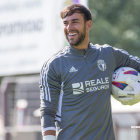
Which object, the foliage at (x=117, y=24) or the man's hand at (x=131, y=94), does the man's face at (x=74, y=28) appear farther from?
the foliage at (x=117, y=24)

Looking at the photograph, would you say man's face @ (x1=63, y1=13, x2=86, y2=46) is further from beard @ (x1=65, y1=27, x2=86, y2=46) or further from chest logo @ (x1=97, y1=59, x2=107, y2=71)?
chest logo @ (x1=97, y1=59, x2=107, y2=71)

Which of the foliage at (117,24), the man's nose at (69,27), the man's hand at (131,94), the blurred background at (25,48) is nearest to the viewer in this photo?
the man's nose at (69,27)

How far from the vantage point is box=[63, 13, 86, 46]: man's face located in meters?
2.93

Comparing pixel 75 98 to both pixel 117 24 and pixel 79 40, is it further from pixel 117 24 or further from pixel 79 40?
pixel 117 24

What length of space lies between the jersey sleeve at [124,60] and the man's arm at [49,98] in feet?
2.01

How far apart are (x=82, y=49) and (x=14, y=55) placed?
709 centimetres

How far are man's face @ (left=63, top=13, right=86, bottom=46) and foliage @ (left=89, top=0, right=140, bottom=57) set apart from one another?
398 inches

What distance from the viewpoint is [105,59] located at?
303cm

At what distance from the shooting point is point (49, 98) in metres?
2.84

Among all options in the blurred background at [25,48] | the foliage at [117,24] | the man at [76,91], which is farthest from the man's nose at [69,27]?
the foliage at [117,24]

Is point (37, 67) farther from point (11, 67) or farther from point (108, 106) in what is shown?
point (108, 106)

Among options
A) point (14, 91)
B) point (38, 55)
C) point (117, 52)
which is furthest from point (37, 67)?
point (117, 52)

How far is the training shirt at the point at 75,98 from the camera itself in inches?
111

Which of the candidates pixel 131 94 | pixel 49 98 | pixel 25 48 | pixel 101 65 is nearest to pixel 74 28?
pixel 101 65
